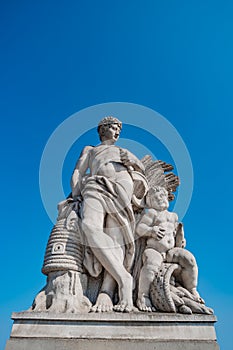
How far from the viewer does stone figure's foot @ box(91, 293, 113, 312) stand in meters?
5.11

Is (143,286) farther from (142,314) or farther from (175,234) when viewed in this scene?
(175,234)

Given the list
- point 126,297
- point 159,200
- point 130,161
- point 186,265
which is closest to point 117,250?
point 126,297

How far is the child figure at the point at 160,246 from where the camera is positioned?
5.69 metres

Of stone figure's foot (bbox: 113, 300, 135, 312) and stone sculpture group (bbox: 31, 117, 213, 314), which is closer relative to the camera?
stone figure's foot (bbox: 113, 300, 135, 312)

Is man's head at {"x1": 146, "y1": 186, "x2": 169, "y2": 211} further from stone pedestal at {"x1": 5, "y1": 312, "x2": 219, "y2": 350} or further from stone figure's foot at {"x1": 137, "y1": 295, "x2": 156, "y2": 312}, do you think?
stone pedestal at {"x1": 5, "y1": 312, "x2": 219, "y2": 350}

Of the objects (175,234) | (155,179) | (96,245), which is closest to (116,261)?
(96,245)

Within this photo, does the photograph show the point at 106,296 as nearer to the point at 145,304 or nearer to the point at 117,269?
the point at 117,269

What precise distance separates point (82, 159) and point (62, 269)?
2.87 meters

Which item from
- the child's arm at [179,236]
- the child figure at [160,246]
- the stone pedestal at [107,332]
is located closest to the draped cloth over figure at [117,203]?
the child figure at [160,246]

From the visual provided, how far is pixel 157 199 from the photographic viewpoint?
21.8 feet

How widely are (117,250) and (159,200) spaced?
140cm

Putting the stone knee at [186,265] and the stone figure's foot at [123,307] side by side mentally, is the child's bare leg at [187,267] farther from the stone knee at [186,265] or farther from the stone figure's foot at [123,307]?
the stone figure's foot at [123,307]

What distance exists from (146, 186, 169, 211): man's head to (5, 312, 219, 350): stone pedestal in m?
2.19

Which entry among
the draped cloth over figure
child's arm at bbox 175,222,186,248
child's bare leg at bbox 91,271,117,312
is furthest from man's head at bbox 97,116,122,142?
child's bare leg at bbox 91,271,117,312
